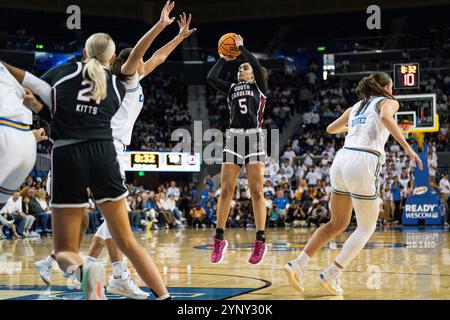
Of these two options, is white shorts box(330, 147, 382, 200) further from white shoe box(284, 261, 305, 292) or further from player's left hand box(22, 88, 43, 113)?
player's left hand box(22, 88, 43, 113)

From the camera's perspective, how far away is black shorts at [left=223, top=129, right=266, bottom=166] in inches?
296

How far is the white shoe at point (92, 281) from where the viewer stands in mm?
4188

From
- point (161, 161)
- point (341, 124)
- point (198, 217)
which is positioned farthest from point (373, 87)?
point (161, 161)

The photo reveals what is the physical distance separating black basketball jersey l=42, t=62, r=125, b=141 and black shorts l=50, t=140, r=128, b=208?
0.08m

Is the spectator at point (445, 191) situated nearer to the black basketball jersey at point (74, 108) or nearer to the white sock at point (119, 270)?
the white sock at point (119, 270)

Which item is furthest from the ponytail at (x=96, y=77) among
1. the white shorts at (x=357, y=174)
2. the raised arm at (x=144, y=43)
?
the white shorts at (x=357, y=174)

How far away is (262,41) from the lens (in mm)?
34312

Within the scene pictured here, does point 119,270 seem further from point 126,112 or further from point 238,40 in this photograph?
point 238,40

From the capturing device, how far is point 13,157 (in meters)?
4.57

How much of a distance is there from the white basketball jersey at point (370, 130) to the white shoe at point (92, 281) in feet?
9.58

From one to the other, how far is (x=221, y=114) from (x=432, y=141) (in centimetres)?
988

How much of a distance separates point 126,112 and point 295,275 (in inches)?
84.9
